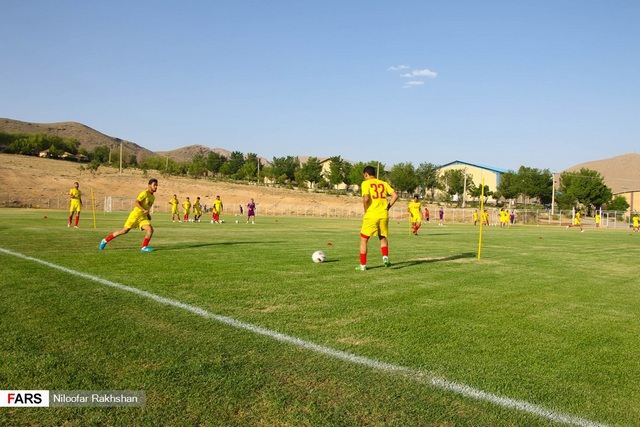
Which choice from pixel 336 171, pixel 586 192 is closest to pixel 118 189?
pixel 336 171

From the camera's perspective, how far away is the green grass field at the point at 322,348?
3.34m

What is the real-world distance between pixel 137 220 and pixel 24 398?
10453 mm

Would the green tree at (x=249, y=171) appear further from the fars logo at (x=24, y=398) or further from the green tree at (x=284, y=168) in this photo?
the fars logo at (x=24, y=398)

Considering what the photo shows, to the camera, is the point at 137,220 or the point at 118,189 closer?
the point at 137,220

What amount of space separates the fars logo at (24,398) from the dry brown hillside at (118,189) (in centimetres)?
6596

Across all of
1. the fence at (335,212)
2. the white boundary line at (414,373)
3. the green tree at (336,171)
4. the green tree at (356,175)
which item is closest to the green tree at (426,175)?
the green tree at (356,175)

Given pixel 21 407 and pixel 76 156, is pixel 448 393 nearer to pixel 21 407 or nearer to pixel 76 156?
pixel 21 407

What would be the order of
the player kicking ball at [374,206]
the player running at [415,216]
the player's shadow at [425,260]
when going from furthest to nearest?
the player running at [415,216] → the player's shadow at [425,260] → the player kicking ball at [374,206]

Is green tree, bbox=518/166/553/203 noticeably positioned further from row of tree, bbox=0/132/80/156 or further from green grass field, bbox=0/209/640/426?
row of tree, bbox=0/132/80/156

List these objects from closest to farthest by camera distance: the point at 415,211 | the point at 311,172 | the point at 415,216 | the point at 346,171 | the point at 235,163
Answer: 1. the point at 415,216
2. the point at 415,211
3. the point at 311,172
4. the point at 346,171
5. the point at 235,163

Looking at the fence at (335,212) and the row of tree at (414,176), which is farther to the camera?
the row of tree at (414,176)

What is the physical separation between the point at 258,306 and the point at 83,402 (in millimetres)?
3086

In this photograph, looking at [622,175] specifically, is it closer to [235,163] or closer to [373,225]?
[235,163]

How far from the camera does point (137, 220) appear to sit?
43.8 ft
